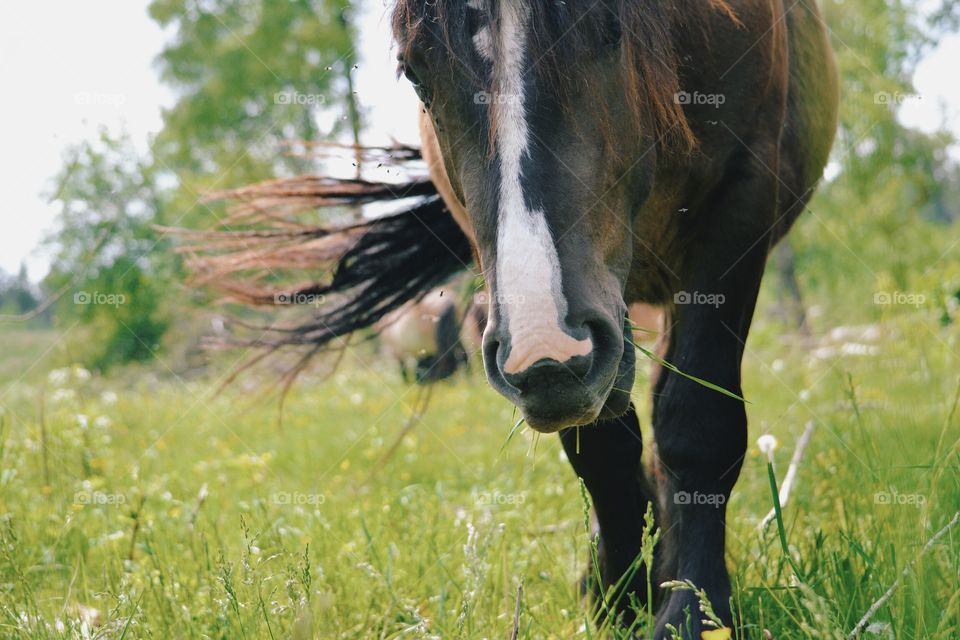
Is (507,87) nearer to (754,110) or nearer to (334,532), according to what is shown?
(754,110)

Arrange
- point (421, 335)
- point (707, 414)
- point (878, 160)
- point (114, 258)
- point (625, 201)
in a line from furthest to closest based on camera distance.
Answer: point (114, 258) < point (421, 335) < point (878, 160) < point (707, 414) < point (625, 201)

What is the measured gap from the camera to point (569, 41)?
1.93 meters

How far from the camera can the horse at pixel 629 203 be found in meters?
1.76

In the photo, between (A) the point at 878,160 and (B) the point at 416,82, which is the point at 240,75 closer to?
(A) the point at 878,160

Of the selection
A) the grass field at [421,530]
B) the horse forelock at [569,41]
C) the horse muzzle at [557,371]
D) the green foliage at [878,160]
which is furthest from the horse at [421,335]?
the horse muzzle at [557,371]

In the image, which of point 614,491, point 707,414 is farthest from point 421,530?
point 707,414

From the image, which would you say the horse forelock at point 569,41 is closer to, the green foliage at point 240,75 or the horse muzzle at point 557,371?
the horse muzzle at point 557,371

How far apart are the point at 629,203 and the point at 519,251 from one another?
1.86 ft

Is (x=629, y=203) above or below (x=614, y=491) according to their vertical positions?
above

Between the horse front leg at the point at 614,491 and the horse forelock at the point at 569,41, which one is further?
the horse front leg at the point at 614,491

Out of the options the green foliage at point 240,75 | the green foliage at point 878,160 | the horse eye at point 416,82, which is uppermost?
the green foliage at point 240,75

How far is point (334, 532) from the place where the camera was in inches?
120

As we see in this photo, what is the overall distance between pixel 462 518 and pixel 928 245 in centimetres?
960

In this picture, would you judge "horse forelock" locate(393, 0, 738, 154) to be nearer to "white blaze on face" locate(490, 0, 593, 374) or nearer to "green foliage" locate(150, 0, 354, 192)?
"white blaze on face" locate(490, 0, 593, 374)
